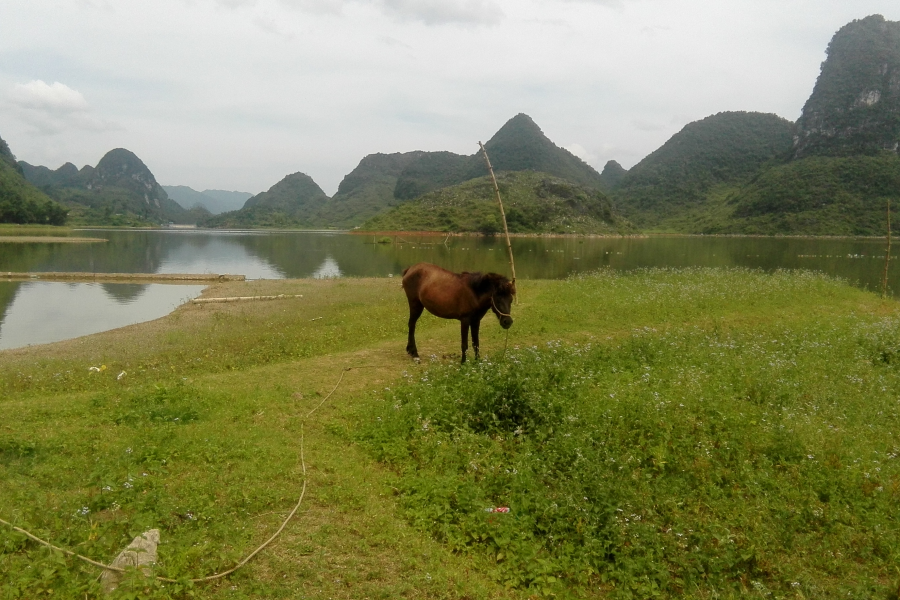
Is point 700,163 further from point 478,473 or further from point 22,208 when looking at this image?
point 478,473

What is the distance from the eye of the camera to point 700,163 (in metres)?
163

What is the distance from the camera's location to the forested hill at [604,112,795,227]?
150 m

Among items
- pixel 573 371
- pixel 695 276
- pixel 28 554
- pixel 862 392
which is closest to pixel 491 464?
pixel 573 371

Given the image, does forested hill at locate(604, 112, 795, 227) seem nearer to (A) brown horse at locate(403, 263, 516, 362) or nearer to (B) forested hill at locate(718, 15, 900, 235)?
(B) forested hill at locate(718, 15, 900, 235)

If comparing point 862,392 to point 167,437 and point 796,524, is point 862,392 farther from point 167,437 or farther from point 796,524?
point 167,437

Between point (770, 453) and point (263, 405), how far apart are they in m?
6.98

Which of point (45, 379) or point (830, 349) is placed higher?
point (830, 349)

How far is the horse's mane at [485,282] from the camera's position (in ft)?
33.1

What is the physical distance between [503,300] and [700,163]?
176 metres

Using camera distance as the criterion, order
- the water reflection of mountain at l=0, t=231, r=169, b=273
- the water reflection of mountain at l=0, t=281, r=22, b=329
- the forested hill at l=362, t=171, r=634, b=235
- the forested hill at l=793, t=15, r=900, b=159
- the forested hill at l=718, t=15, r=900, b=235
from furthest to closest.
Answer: the forested hill at l=793, t=15, r=900, b=159, the forested hill at l=718, t=15, r=900, b=235, the forested hill at l=362, t=171, r=634, b=235, the water reflection of mountain at l=0, t=231, r=169, b=273, the water reflection of mountain at l=0, t=281, r=22, b=329

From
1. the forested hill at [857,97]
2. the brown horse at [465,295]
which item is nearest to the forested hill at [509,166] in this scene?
the forested hill at [857,97]

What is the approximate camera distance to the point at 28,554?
13.8ft

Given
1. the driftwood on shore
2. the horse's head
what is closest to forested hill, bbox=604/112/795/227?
the driftwood on shore

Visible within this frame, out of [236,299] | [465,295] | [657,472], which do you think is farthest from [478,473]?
[236,299]
